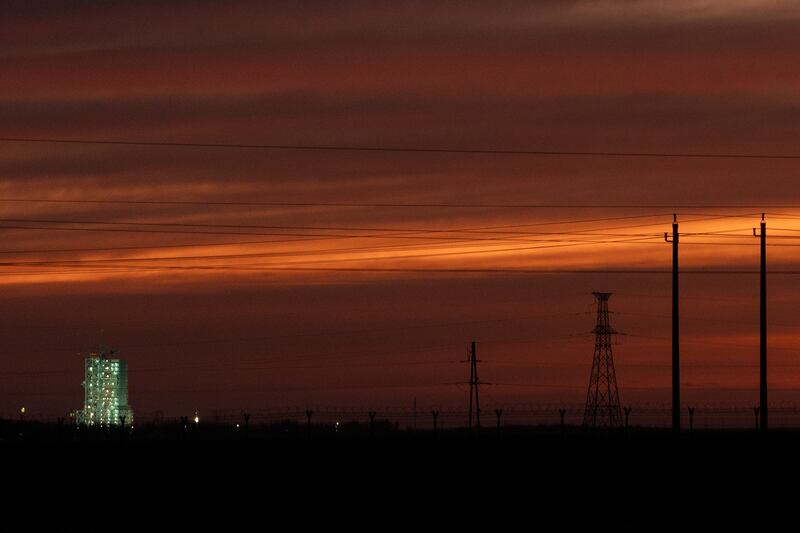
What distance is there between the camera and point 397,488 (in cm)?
6894

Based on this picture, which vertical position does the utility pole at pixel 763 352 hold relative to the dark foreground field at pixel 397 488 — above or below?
above

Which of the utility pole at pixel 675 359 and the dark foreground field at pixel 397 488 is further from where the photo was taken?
the utility pole at pixel 675 359

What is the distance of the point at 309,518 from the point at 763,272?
39.4 m

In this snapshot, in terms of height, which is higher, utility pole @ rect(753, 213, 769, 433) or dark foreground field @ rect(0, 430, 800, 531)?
utility pole @ rect(753, 213, 769, 433)

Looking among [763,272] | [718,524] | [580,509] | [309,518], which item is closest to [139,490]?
[309,518]

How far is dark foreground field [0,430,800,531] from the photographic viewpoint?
56188mm

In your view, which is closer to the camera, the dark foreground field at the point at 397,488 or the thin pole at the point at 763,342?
the dark foreground field at the point at 397,488

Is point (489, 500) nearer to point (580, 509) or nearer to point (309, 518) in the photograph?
point (580, 509)

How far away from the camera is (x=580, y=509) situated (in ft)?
199

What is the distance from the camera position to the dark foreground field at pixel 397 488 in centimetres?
5619

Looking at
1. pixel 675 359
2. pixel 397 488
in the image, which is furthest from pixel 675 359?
pixel 397 488

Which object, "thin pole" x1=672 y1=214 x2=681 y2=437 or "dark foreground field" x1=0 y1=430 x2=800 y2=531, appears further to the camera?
"thin pole" x1=672 y1=214 x2=681 y2=437

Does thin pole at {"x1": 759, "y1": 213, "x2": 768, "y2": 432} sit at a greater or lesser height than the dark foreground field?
greater

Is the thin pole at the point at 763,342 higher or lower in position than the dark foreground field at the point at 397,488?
higher
